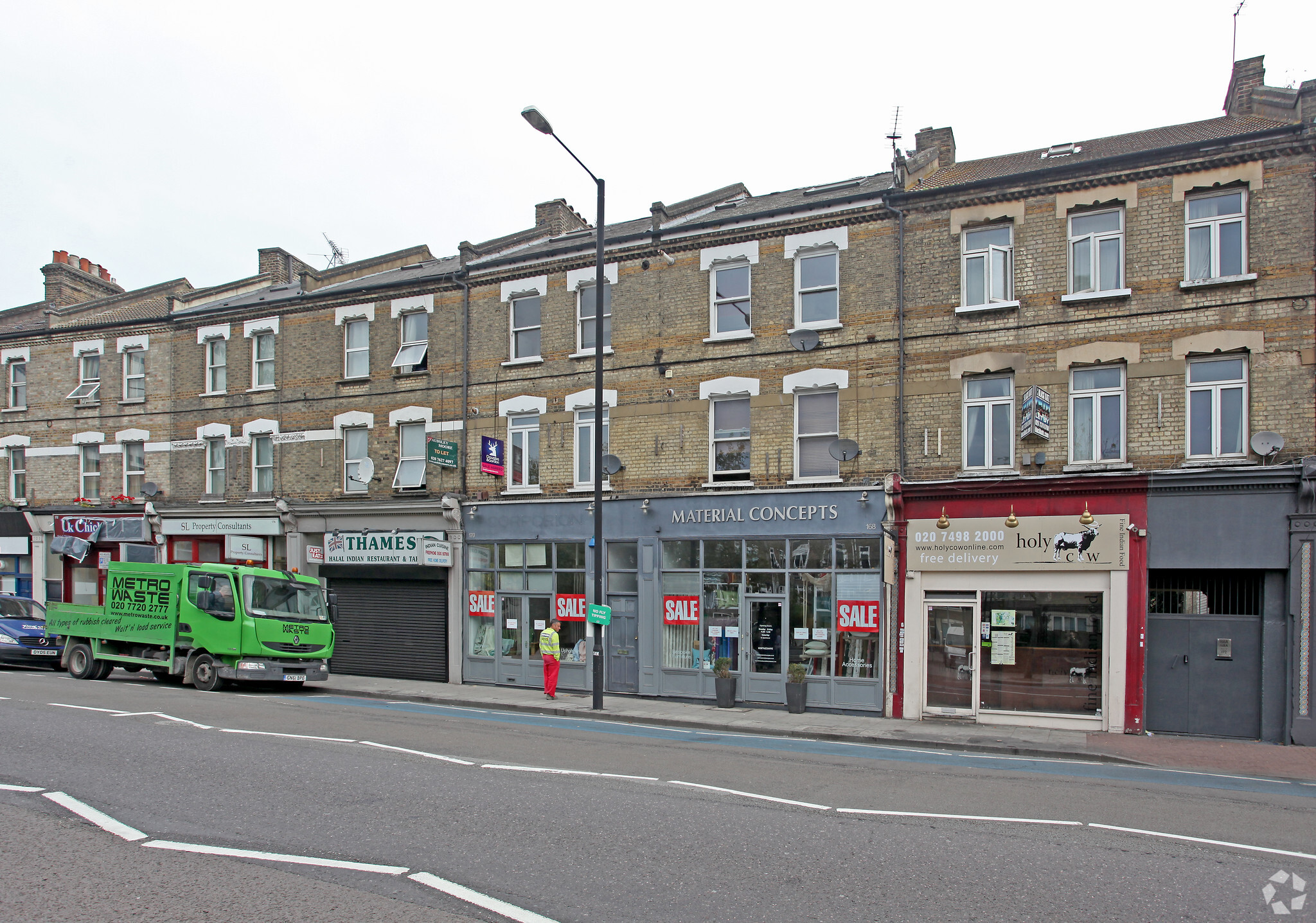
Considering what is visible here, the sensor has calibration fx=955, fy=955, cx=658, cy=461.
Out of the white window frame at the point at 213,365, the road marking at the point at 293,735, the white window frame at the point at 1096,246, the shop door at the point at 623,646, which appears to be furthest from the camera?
the white window frame at the point at 213,365

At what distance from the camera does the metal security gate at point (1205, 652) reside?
1531 cm

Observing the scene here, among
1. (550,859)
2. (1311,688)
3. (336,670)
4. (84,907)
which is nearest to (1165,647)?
(1311,688)

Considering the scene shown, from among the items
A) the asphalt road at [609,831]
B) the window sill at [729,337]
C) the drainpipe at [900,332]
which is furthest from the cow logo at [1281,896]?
the window sill at [729,337]

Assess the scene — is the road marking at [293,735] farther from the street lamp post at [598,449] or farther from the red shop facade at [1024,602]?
the red shop facade at [1024,602]

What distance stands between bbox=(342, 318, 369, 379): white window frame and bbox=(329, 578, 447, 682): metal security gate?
526cm

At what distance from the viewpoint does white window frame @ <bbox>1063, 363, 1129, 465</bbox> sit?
16094 millimetres

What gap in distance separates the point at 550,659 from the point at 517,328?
7.73 m

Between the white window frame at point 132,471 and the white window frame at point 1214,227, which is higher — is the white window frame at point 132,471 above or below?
below

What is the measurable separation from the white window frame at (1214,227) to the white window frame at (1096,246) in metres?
0.94

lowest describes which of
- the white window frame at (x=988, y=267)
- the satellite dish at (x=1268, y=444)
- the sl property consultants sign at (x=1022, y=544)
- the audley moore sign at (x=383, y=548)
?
the audley moore sign at (x=383, y=548)

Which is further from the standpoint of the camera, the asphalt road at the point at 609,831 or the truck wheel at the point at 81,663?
the truck wheel at the point at 81,663

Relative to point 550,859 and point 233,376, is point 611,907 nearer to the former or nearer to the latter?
point 550,859

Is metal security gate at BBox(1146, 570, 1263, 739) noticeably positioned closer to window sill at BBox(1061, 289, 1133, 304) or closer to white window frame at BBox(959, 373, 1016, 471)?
white window frame at BBox(959, 373, 1016, 471)

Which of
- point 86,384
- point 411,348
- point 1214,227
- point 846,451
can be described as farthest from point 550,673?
point 86,384
